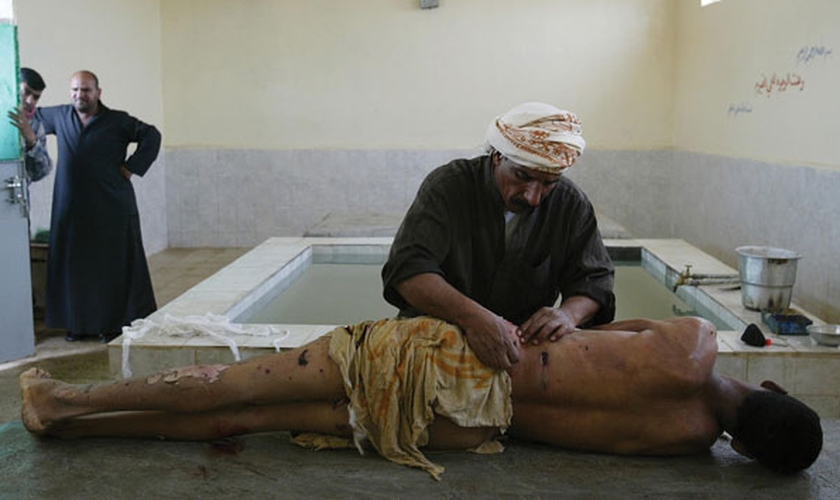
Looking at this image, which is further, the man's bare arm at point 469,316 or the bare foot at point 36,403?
the bare foot at point 36,403

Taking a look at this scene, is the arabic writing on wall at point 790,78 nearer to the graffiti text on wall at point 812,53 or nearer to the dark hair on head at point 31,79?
the graffiti text on wall at point 812,53

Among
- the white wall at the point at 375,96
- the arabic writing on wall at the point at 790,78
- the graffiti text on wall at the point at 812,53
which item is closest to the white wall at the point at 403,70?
the white wall at the point at 375,96

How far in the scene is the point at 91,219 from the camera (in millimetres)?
4852

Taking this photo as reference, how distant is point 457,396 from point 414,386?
4.8 inches

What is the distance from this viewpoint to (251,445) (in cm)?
240

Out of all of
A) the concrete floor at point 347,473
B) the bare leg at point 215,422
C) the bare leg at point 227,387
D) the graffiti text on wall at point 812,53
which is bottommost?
the concrete floor at point 347,473

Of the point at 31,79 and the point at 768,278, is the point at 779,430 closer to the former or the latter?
the point at 768,278

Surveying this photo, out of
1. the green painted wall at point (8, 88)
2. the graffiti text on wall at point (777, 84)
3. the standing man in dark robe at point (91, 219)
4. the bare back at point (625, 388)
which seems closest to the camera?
the bare back at point (625, 388)

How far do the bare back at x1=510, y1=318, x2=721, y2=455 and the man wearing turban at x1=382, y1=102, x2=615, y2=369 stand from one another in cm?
8

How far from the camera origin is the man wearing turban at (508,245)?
7.50ft

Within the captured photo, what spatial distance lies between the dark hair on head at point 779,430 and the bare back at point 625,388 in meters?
0.11

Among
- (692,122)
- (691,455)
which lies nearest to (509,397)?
(691,455)

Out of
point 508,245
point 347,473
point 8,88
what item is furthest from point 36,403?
Answer: point 8,88

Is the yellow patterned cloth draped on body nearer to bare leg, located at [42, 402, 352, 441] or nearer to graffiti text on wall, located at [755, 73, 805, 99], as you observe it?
bare leg, located at [42, 402, 352, 441]
